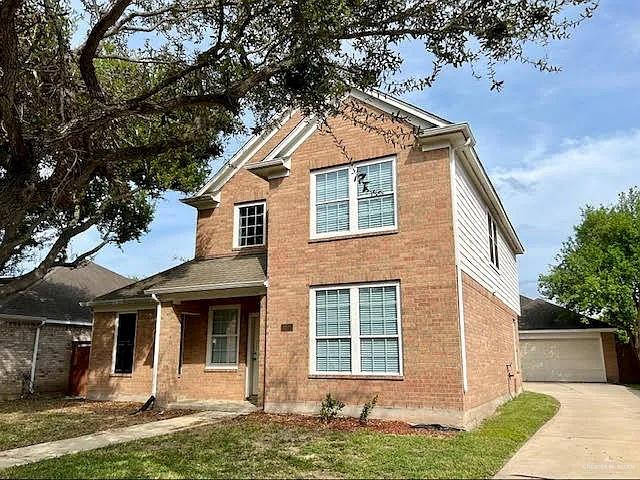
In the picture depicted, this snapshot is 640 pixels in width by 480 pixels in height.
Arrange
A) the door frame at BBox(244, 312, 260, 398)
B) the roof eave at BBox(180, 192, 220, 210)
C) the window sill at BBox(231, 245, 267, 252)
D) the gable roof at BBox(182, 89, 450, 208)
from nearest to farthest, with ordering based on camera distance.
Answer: the gable roof at BBox(182, 89, 450, 208) → the door frame at BBox(244, 312, 260, 398) → the window sill at BBox(231, 245, 267, 252) → the roof eave at BBox(180, 192, 220, 210)

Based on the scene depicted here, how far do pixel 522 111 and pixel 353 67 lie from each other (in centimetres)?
352

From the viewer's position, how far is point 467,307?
11859 mm

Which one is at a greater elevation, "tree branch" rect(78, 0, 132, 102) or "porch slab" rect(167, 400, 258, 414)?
"tree branch" rect(78, 0, 132, 102)

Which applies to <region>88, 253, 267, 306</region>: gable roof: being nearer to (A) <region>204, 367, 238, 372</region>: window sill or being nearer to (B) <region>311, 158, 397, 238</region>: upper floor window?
(B) <region>311, 158, 397, 238</region>: upper floor window

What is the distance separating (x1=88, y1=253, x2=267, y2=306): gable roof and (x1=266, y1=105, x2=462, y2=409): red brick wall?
1191 mm

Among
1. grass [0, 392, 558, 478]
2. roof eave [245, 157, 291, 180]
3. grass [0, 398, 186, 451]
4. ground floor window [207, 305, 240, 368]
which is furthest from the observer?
ground floor window [207, 305, 240, 368]

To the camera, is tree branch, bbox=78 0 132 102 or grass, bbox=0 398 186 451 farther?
grass, bbox=0 398 186 451

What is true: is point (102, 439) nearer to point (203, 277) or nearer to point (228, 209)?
point (203, 277)

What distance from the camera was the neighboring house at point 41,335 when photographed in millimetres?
18938

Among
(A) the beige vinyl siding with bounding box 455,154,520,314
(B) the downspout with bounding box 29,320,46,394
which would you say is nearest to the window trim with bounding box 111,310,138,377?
(B) the downspout with bounding box 29,320,46,394

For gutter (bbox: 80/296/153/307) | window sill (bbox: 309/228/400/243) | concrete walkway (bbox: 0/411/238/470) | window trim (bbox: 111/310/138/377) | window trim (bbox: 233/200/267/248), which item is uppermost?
window trim (bbox: 233/200/267/248)

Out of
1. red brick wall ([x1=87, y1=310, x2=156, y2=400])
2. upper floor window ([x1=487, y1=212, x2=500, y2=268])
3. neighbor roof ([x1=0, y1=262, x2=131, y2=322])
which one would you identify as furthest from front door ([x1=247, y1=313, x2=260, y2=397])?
neighbor roof ([x1=0, y1=262, x2=131, y2=322])

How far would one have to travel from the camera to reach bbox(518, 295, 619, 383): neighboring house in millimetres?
29469

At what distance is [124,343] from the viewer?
1695 centimetres
